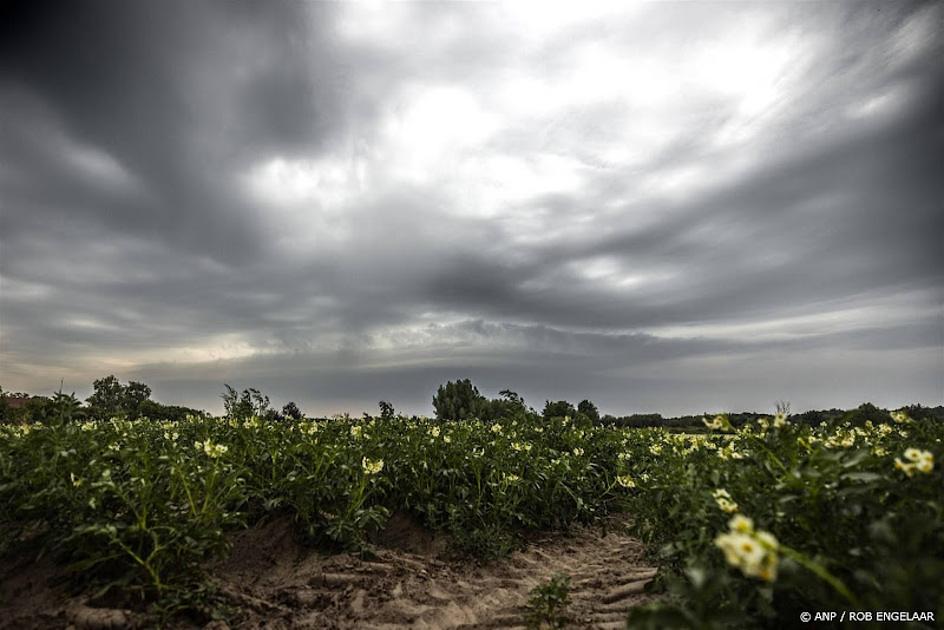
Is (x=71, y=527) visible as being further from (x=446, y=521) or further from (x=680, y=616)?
(x=680, y=616)


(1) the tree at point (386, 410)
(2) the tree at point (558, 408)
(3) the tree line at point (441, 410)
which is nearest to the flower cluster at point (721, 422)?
(3) the tree line at point (441, 410)

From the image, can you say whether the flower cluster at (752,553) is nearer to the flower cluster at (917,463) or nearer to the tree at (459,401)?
the flower cluster at (917,463)

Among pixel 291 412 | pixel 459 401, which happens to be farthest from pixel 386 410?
pixel 459 401

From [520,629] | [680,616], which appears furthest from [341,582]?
[680,616]

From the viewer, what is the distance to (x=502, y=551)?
5.21 meters

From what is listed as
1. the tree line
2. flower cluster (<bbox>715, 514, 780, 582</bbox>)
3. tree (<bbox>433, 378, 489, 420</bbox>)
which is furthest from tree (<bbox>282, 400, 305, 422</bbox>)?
flower cluster (<bbox>715, 514, 780, 582</bbox>)

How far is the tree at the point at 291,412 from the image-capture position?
26.8 feet

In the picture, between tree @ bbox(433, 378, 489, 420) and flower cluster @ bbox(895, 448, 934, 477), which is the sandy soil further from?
tree @ bbox(433, 378, 489, 420)

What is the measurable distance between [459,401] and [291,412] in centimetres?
548

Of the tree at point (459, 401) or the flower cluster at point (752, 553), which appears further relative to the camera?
the tree at point (459, 401)

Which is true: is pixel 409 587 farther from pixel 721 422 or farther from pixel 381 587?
pixel 721 422

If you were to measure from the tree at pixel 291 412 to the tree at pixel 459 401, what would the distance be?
186 inches

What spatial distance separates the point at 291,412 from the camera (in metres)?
8.55

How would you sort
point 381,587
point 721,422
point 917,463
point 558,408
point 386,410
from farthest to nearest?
1. point 558,408
2. point 386,410
3. point 381,587
4. point 721,422
5. point 917,463
